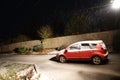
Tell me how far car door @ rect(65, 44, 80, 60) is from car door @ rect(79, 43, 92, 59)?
34cm

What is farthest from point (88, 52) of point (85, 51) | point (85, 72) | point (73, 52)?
point (85, 72)

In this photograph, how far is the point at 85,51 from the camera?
520 inches

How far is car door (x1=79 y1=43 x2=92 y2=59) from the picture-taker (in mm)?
13087

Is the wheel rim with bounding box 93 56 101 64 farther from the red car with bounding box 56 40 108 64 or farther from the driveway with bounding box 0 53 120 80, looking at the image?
the driveway with bounding box 0 53 120 80

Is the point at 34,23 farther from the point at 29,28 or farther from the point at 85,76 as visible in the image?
the point at 85,76

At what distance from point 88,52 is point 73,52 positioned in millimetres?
1303

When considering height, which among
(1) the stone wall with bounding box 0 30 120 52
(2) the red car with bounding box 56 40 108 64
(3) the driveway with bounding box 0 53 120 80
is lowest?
(3) the driveway with bounding box 0 53 120 80

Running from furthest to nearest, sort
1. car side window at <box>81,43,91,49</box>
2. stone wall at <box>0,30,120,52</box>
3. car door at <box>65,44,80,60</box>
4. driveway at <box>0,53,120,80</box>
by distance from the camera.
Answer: stone wall at <box>0,30,120,52</box>
car door at <box>65,44,80,60</box>
car side window at <box>81,43,91,49</box>
driveway at <box>0,53,120,80</box>

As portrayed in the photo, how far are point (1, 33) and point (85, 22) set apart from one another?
20564 millimetres

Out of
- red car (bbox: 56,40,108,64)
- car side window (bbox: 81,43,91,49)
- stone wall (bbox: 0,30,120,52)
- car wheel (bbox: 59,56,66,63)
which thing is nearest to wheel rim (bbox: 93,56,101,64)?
red car (bbox: 56,40,108,64)

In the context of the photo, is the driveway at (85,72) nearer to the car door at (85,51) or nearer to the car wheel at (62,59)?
the car door at (85,51)

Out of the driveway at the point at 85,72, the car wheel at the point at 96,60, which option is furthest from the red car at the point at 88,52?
the driveway at the point at 85,72

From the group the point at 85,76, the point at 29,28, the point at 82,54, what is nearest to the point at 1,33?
the point at 29,28

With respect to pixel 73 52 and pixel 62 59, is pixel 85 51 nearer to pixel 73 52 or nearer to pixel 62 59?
pixel 73 52
